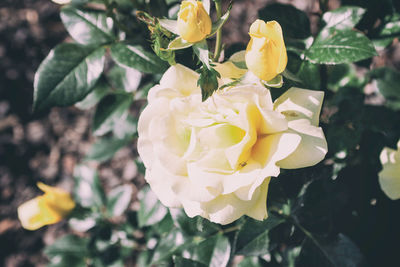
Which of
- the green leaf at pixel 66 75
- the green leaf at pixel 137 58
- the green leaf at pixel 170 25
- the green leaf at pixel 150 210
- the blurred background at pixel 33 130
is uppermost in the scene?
the green leaf at pixel 170 25

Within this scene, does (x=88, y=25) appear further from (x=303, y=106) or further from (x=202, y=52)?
(x=303, y=106)

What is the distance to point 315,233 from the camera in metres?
0.92

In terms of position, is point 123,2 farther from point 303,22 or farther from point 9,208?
point 9,208

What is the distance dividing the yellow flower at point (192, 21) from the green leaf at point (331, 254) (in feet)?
1.94

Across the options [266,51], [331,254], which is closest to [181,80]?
[266,51]

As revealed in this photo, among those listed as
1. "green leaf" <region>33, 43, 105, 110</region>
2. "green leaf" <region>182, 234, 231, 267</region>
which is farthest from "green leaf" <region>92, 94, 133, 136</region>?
"green leaf" <region>182, 234, 231, 267</region>

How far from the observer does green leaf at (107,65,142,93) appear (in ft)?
3.55

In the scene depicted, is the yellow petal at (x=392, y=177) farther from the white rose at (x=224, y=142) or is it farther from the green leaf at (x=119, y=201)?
the green leaf at (x=119, y=201)

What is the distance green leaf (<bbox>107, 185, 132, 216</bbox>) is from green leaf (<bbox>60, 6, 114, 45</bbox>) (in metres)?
0.61

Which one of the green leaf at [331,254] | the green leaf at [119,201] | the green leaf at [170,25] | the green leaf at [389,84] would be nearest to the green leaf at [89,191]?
the green leaf at [119,201]

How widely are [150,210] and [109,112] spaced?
34 centimetres

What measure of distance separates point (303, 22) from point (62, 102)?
606mm

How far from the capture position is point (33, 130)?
7.51ft

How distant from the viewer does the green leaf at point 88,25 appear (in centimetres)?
95
